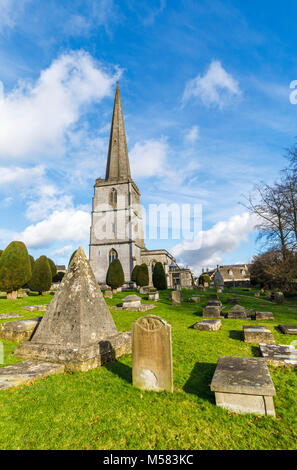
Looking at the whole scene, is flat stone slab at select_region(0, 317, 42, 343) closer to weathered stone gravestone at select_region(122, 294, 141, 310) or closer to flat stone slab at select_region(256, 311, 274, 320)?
weathered stone gravestone at select_region(122, 294, 141, 310)

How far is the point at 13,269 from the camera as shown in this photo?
16.4 metres

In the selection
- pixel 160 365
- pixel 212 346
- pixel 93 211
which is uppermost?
pixel 93 211

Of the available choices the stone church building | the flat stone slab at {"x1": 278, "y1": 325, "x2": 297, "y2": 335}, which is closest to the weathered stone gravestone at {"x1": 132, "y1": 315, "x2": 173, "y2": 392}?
the flat stone slab at {"x1": 278, "y1": 325, "x2": 297, "y2": 335}

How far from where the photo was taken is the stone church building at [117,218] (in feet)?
131

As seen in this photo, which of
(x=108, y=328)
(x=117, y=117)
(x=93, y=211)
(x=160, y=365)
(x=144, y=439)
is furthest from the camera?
(x=117, y=117)

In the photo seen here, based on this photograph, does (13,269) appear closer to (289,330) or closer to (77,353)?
(77,353)

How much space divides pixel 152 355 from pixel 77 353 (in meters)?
1.73

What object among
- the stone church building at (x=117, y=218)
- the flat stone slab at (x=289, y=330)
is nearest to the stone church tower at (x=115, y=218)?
the stone church building at (x=117, y=218)

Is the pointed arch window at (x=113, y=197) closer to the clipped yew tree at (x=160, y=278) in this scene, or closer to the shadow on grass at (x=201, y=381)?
the clipped yew tree at (x=160, y=278)

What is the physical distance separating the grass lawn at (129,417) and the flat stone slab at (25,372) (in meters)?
0.16

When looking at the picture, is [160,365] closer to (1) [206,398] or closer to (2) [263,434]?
(1) [206,398]
